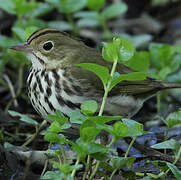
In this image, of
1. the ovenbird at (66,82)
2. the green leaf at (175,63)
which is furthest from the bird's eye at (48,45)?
the green leaf at (175,63)

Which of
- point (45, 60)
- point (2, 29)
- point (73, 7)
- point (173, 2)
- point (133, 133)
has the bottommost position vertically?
point (133, 133)

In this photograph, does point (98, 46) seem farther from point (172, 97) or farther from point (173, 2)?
point (173, 2)

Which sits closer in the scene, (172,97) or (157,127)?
(157,127)

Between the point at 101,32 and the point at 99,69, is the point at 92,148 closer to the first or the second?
the point at 99,69

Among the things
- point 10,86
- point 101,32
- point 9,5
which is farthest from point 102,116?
point 101,32

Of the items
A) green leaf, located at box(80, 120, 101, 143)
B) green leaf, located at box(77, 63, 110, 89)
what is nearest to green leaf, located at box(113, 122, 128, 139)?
green leaf, located at box(80, 120, 101, 143)

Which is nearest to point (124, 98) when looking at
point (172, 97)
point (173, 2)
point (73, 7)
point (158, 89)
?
point (158, 89)

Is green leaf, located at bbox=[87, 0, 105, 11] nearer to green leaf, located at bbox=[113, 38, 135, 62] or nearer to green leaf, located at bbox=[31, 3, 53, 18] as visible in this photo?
green leaf, located at bbox=[31, 3, 53, 18]
